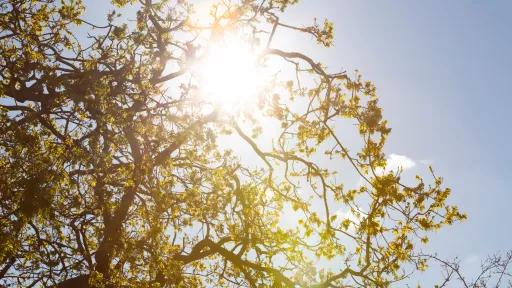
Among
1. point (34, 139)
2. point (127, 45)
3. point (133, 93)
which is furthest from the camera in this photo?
point (127, 45)

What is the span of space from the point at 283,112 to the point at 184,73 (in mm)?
2603

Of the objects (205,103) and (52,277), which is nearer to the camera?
(52,277)

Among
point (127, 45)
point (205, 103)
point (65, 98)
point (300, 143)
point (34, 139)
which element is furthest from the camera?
point (205, 103)

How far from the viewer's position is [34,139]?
6684 millimetres

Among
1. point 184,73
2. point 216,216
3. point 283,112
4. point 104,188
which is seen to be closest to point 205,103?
point 184,73

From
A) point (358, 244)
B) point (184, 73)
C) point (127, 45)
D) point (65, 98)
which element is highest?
point (184, 73)

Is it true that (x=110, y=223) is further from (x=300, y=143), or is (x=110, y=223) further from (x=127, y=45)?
(x=300, y=143)

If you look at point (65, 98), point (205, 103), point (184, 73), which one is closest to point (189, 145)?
point (205, 103)

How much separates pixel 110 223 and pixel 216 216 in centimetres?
226

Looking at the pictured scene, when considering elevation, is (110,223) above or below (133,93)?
below

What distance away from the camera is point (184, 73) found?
1019 cm

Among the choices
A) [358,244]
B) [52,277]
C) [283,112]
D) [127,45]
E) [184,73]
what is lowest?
[52,277]

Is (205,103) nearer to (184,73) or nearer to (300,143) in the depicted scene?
(184,73)

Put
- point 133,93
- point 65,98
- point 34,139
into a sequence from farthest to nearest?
point 133,93, point 65,98, point 34,139
